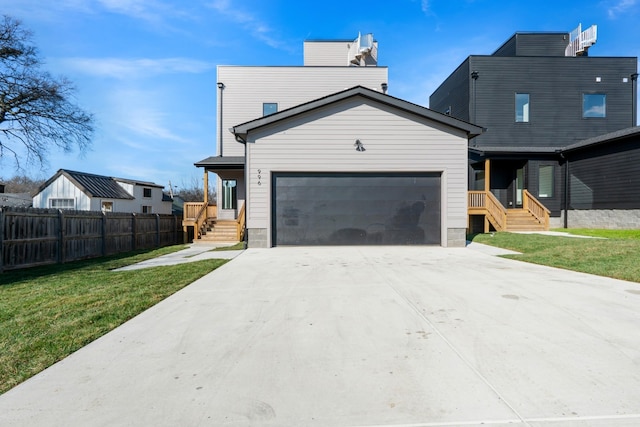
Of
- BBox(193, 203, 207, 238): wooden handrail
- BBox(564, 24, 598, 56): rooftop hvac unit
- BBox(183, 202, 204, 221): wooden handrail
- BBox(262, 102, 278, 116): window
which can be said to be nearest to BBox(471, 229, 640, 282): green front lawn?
BBox(193, 203, 207, 238): wooden handrail

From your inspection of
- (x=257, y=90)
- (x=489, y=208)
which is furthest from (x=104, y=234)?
(x=489, y=208)

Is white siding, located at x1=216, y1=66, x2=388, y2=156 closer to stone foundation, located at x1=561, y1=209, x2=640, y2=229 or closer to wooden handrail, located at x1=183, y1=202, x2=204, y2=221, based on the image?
wooden handrail, located at x1=183, y1=202, x2=204, y2=221

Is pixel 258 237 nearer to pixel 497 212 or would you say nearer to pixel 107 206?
pixel 497 212

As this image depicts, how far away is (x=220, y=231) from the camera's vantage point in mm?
14453

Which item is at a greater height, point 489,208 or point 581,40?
point 581,40

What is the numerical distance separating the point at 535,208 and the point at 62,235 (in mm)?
18440

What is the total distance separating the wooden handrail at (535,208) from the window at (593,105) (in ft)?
21.2

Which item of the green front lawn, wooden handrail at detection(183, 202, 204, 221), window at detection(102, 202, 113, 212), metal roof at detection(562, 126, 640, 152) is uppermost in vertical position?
metal roof at detection(562, 126, 640, 152)

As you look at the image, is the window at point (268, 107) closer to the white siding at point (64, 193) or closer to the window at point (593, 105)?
the window at point (593, 105)

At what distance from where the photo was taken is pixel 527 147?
16453mm

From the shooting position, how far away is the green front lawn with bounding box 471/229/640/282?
253 inches

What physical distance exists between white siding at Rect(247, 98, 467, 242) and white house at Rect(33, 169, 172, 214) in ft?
71.6

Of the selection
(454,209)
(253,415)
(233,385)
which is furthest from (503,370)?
(454,209)

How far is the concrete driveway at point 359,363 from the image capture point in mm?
2102
